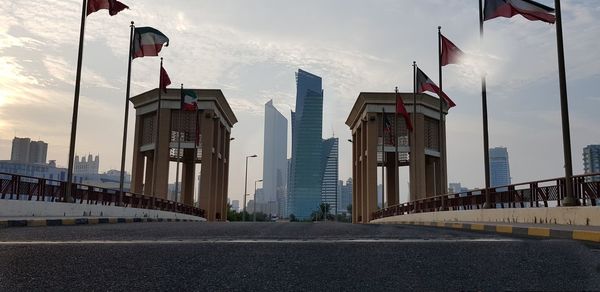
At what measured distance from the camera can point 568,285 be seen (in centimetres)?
465

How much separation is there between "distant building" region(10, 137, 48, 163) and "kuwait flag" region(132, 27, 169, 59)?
126 m

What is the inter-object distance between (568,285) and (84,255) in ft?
15.8

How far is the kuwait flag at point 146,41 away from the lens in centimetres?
2777

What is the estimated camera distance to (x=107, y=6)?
22.6 metres

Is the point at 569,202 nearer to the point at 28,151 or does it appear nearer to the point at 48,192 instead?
the point at 48,192

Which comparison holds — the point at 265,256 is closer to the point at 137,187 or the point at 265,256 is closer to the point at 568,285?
the point at 568,285

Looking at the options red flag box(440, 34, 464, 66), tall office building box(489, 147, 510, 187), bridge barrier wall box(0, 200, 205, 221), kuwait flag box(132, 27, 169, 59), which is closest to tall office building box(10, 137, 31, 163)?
tall office building box(489, 147, 510, 187)

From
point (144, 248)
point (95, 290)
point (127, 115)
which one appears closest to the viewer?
point (95, 290)

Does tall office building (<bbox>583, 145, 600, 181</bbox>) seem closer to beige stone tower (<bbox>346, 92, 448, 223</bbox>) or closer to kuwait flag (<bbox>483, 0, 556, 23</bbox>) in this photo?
beige stone tower (<bbox>346, 92, 448, 223</bbox>)

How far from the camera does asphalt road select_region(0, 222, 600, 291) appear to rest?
15.5 feet

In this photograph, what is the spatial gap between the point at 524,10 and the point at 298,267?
1388 centimetres

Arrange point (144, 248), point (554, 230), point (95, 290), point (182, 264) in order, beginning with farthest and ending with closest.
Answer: point (554, 230) < point (144, 248) < point (182, 264) < point (95, 290)

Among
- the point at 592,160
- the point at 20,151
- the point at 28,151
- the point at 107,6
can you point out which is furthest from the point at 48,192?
the point at 20,151

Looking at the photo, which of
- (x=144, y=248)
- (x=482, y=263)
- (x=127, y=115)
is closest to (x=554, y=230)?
(x=482, y=263)
